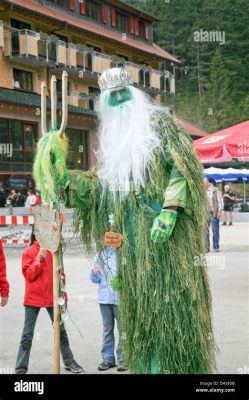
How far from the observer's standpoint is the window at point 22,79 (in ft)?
79.7

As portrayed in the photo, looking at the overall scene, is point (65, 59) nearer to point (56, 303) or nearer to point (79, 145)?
point (79, 145)

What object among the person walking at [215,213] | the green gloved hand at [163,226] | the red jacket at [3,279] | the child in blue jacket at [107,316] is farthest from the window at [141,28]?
the green gloved hand at [163,226]

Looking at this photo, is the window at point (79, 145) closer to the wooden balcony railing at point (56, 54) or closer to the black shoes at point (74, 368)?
the wooden balcony railing at point (56, 54)

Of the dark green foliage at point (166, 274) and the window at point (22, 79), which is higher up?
the window at point (22, 79)

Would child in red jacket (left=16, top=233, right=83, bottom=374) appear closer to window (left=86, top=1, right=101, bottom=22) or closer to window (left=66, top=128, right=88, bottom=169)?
window (left=66, top=128, right=88, bottom=169)

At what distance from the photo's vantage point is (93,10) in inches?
1133

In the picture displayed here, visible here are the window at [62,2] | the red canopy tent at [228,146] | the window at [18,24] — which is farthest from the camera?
the window at [62,2]

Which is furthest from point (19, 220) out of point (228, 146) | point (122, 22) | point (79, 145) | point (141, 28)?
point (141, 28)

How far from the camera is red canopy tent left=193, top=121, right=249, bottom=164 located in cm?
722

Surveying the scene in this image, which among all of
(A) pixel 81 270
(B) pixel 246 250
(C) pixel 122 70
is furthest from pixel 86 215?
(B) pixel 246 250

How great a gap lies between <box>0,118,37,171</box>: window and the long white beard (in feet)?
66.0

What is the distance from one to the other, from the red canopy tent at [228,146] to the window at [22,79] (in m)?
17.7

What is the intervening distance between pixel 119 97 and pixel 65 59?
2273 cm

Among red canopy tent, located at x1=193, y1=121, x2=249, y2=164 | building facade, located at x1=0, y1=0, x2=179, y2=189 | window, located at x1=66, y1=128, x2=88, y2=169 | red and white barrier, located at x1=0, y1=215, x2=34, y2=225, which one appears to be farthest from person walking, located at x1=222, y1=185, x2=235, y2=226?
red canopy tent, located at x1=193, y1=121, x2=249, y2=164
